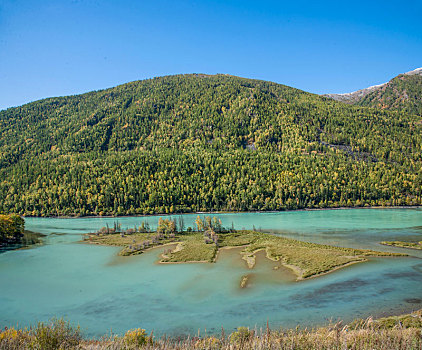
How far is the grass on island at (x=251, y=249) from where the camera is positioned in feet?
161

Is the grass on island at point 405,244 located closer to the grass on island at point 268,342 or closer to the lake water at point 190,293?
the lake water at point 190,293

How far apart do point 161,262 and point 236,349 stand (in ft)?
135

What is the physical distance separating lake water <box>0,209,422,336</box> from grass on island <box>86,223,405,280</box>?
100 inches

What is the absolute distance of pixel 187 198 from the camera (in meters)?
166

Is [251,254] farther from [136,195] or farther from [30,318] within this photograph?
[136,195]

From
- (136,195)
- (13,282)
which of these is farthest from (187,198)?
(13,282)

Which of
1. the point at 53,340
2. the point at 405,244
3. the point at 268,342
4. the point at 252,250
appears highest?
the point at 268,342

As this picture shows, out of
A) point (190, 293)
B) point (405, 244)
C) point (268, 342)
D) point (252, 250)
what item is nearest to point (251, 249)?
point (252, 250)

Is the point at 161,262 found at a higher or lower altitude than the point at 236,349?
lower

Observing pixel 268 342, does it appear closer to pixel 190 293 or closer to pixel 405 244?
pixel 190 293

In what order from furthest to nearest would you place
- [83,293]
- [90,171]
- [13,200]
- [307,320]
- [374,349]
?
1. [90,171]
2. [13,200]
3. [83,293]
4. [307,320]
5. [374,349]

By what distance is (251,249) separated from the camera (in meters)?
61.2

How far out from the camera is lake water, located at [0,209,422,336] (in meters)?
30.6

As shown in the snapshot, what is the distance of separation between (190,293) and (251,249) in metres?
25.5
